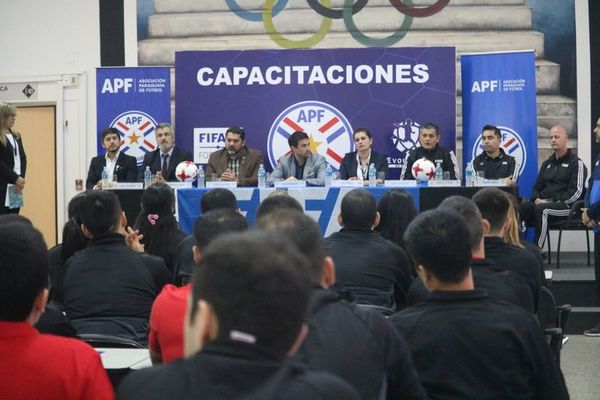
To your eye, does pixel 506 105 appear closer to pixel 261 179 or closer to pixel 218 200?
pixel 261 179

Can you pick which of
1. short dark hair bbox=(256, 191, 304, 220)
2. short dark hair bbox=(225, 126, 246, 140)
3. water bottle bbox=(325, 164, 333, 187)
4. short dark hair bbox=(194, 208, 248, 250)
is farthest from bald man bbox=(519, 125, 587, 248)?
short dark hair bbox=(194, 208, 248, 250)

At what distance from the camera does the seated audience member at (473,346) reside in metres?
2.07

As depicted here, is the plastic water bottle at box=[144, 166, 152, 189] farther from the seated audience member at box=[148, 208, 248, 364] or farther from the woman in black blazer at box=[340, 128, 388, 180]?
the seated audience member at box=[148, 208, 248, 364]

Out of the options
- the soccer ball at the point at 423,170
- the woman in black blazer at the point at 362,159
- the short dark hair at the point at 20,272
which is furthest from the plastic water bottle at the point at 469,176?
the short dark hair at the point at 20,272

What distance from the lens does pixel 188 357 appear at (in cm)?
115

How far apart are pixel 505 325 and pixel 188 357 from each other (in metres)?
1.13

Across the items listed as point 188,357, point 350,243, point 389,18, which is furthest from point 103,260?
point 389,18

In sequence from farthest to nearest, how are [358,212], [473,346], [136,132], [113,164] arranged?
[136,132]
[113,164]
[358,212]
[473,346]

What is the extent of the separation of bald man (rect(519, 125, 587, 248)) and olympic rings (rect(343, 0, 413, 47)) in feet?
7.59

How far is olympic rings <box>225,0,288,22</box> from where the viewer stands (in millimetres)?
9766

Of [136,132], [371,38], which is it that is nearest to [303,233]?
[136,132]

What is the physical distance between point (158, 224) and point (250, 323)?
3.70 m

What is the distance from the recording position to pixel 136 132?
8.84 metres

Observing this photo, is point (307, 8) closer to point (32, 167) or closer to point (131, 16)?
point (131, 16)
